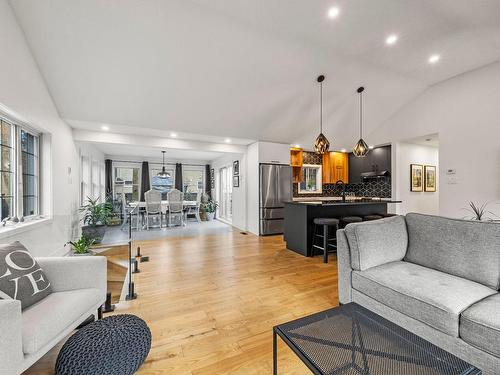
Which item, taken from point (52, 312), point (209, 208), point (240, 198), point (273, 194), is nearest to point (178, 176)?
point (209, 208)

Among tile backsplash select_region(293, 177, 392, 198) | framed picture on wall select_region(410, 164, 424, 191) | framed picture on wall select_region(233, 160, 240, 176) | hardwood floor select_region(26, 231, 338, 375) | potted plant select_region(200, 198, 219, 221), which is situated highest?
framed picture on wall select_region(233, 160, 240, 176)

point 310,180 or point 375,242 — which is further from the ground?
point 310,180

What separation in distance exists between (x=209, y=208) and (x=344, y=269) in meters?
6.86

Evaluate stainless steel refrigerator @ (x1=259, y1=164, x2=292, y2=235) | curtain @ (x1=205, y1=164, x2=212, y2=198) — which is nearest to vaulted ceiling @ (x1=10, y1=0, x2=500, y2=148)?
stainless steel refrigerator @ (x1=259, y1=164, x2=292, y2=235)

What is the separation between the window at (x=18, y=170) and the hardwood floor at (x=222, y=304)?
175cm

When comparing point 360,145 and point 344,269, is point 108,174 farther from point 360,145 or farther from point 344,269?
point 344,269

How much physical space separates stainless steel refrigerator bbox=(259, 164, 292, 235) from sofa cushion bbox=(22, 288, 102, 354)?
4.23 metres

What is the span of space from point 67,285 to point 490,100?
21.3 feet

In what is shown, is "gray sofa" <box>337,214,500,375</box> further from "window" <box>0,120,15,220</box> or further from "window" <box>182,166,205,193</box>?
"window" <box>182,166,205,193</box>

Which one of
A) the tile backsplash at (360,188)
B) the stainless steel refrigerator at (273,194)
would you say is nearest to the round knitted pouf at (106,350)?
the stainless steel refrigerator at (273,194)

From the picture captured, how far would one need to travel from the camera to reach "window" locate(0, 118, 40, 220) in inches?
103

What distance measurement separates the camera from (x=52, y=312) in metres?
1.34

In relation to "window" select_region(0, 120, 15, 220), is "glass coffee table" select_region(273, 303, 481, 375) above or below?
below

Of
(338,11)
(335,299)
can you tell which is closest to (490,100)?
(338,11)
